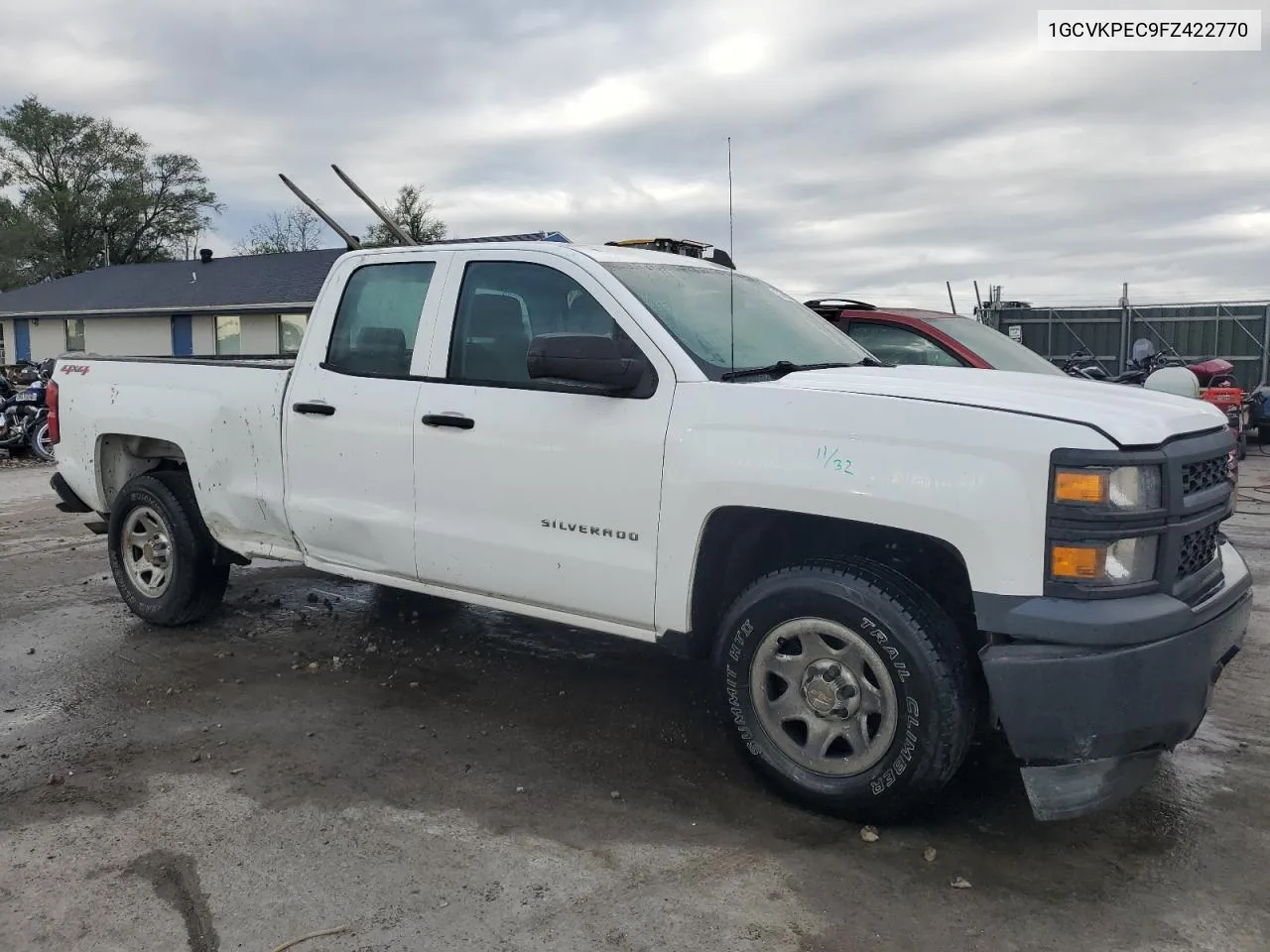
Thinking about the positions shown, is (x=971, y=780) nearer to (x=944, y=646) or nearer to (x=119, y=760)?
(x=944, y=646)

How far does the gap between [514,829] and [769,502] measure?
1361 millimetres

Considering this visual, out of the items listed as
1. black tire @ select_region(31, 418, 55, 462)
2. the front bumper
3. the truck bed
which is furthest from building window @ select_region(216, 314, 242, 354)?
the front bumper

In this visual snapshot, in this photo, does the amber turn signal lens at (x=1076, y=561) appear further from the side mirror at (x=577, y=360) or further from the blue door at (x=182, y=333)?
the blue door at (x=182, y=333)

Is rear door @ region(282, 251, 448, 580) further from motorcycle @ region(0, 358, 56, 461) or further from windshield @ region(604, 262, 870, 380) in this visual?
motorcycle @ region(0, 358, 56, 461)

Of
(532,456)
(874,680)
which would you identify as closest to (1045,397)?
(874,680)

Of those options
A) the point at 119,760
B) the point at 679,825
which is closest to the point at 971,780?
the point at 679,825

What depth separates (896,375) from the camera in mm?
3766

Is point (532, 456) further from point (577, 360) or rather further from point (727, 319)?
point (727, 319)

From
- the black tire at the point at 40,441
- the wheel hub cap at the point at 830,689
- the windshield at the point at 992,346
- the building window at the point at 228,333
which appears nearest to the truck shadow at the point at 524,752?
the wheel hub cap at the point at 830,689

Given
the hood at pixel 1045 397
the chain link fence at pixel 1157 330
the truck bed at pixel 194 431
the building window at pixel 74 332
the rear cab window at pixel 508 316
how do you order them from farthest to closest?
1. the building window at pixel 74 332
2. the chain link fence at pixel 1157 330
3. the truck bed at pixel 194 431
4. the rear cab window at pixel 508 316
5. the hood at pixel 1045 397

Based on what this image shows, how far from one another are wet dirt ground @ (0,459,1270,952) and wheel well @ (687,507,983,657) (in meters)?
0.64

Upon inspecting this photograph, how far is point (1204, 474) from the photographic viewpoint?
10.7ft

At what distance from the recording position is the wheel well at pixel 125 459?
18.6 ft

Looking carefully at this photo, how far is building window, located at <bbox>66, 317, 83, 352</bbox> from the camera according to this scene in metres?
35.8
